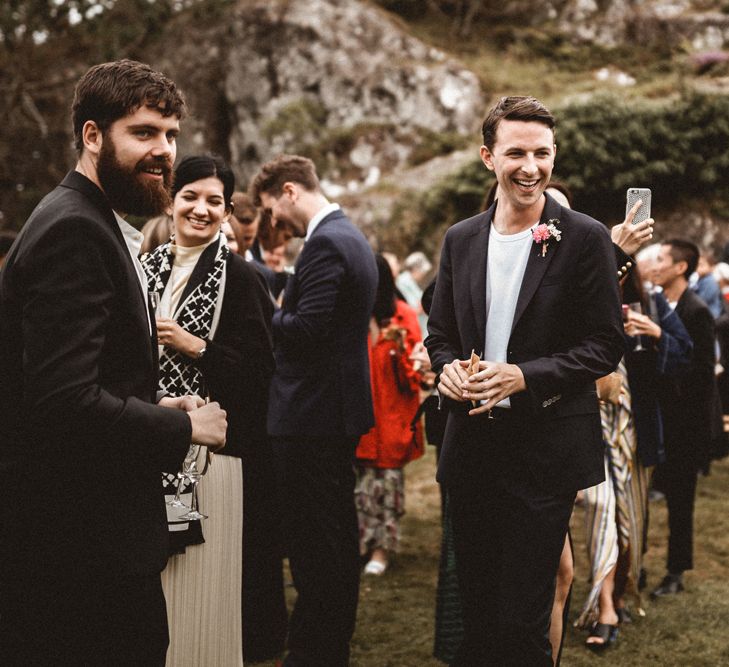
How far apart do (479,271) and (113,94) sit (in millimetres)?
1593

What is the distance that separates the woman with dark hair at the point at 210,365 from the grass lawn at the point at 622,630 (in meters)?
1.52

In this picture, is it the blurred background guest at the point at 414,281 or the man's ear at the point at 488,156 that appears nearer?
the man's ear at the point at 488,156

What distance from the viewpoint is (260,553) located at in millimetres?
4742

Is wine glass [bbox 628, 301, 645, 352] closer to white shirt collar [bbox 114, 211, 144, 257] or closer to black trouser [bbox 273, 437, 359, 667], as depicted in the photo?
black trouser [bbox 273, 437, 359, 667]


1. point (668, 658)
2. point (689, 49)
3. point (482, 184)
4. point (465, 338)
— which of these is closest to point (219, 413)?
point (465, 338)

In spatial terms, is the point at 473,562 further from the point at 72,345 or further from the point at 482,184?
the point at 482,184

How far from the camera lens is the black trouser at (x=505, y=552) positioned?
3174 millimetres

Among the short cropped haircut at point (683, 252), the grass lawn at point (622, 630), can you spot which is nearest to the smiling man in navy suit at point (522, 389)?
the grass lawn at point (622, 630)

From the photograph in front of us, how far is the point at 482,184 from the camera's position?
1861cm

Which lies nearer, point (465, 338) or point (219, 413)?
point (219, 413)

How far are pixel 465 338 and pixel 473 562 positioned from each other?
873 millimetres

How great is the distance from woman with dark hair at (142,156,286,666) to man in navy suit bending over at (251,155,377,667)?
219mm

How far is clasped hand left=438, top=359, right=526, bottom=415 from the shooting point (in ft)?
10.2

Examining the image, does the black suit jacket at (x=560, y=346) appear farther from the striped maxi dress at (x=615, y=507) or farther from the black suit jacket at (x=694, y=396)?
the black suit jacket at (x=694, y=396)
